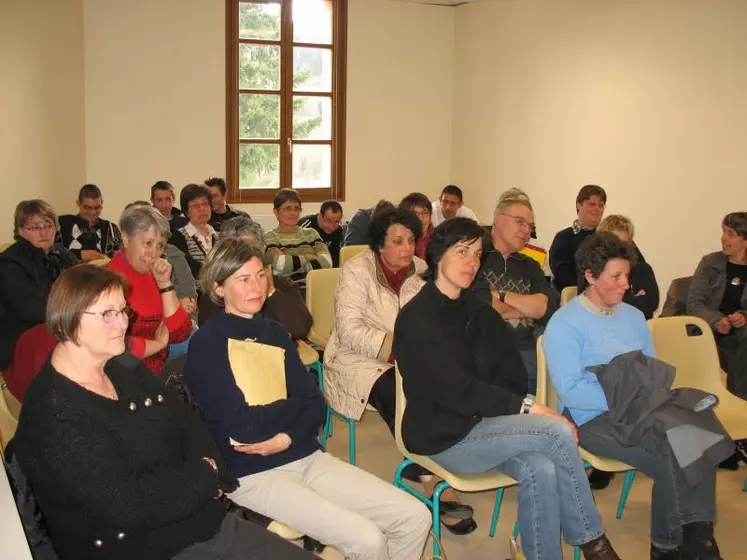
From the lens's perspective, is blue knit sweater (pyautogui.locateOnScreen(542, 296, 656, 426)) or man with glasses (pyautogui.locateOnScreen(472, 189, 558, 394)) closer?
blue knit sweater (pyautogui.locateOnScreen(542, 296, 656, 426))

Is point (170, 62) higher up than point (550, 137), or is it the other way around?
point (170, 62)

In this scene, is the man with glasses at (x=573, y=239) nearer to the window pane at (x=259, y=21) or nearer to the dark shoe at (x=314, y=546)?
the dark shoe at (x=314, y=546)

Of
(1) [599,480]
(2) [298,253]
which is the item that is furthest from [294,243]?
(1) [599,480]

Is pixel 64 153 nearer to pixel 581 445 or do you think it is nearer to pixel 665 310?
pixel 665 310

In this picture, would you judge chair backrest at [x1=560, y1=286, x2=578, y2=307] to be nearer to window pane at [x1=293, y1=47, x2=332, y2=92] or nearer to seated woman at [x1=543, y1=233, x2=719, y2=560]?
seated woman at [x1=543, y1=233, x2=719, y2=560]

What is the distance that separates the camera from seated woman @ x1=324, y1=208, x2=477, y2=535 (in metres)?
3.25

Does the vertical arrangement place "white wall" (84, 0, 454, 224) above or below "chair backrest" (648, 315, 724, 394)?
above

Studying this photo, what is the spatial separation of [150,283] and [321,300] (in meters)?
1.08

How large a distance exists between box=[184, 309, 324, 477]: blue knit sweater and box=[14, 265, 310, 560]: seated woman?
0.26 m

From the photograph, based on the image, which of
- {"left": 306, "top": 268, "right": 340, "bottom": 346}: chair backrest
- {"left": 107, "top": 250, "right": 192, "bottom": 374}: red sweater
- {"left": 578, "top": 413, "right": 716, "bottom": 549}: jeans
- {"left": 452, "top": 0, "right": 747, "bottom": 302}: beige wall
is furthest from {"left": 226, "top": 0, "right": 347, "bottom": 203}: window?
{"left": 578, "top": 413, "right": 716, "bottom": 549}: jeans

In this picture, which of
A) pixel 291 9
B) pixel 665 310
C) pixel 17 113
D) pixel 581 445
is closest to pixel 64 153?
pixel 17 113

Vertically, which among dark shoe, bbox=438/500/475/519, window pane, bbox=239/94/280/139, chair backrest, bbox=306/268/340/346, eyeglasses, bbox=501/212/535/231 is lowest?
dark shoe, bbox=438/500/475/519

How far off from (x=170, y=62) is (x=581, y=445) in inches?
241

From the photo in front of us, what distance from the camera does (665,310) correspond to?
4.75 metres
